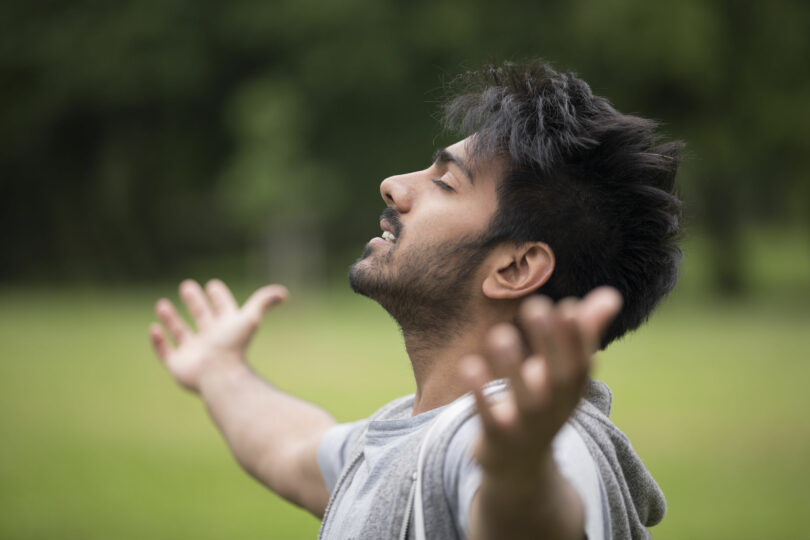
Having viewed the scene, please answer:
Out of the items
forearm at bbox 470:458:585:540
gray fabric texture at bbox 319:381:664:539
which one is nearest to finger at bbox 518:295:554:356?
forearm at bbox 470:458:585:540

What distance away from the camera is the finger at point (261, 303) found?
10.0ft

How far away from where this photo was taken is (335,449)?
8.41ft

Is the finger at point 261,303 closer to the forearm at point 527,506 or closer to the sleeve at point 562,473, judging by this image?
the sleeve at point 562,473

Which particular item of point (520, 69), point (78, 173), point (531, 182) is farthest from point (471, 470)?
point (78, 173)

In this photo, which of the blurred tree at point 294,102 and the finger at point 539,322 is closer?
the finger at point 539,322

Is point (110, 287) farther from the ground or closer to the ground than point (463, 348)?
farther from the ground

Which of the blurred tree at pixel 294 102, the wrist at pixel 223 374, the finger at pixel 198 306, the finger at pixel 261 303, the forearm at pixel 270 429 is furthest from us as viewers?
the blurred tree at pixel 294 102

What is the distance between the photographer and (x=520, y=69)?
8.32 ft

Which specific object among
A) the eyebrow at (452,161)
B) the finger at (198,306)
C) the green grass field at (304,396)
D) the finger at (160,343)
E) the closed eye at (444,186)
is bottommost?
the green grass field at (304,396)

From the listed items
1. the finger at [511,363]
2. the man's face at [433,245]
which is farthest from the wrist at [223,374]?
the finger at [511,363]

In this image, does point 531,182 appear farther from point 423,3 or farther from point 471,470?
Answer: point 423,3

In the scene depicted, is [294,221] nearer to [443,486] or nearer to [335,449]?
[335,449]

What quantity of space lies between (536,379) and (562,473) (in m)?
0.35

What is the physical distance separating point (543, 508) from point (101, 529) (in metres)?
4.50
